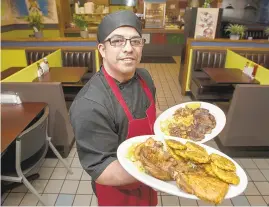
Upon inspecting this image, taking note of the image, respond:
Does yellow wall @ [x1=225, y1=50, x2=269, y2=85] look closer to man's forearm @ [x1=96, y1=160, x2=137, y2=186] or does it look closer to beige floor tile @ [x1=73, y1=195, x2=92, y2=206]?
beige floor tile @ [x1=73, y1=195, x2=92, y2=206]

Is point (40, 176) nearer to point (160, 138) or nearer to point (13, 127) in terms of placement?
point (13, 127)

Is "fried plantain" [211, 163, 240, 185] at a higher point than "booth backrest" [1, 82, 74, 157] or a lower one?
higher

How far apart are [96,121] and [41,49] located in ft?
14.6

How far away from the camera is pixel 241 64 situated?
432cm

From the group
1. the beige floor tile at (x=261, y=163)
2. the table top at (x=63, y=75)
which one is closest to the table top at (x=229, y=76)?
the beige floor tile at (x=261, y=163)

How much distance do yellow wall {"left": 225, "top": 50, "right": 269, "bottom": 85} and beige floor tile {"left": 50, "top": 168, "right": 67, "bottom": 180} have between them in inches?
129

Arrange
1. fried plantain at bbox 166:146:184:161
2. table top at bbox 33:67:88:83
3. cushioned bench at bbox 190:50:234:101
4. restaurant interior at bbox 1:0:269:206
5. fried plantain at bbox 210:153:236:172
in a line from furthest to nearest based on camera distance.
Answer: cushioned bench at bbox 190:50:234:101, table top at bbox 33:67:88:83, restaurant interior at bbox 1:0:269:206, fried plantain at bbox 166:146:184:161, fried plantain at bbox 210:153:236:172

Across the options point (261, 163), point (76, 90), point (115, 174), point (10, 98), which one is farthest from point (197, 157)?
point (76, 90)

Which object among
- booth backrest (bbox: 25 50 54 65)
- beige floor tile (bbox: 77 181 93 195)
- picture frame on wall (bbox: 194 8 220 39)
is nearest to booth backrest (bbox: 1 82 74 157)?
beige floor tile (bbox: 77 181 93 195)

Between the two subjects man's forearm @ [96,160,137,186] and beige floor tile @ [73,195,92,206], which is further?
beige floor tile @ [73,195,92,206]

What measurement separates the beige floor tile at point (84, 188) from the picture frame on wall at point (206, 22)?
4.03 metres

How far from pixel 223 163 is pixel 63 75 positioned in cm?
323

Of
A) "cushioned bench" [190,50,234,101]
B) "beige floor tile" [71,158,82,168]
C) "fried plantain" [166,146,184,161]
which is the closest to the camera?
"fried plantain" [166,146,184,161]

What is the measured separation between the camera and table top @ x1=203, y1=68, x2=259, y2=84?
3577 mm
